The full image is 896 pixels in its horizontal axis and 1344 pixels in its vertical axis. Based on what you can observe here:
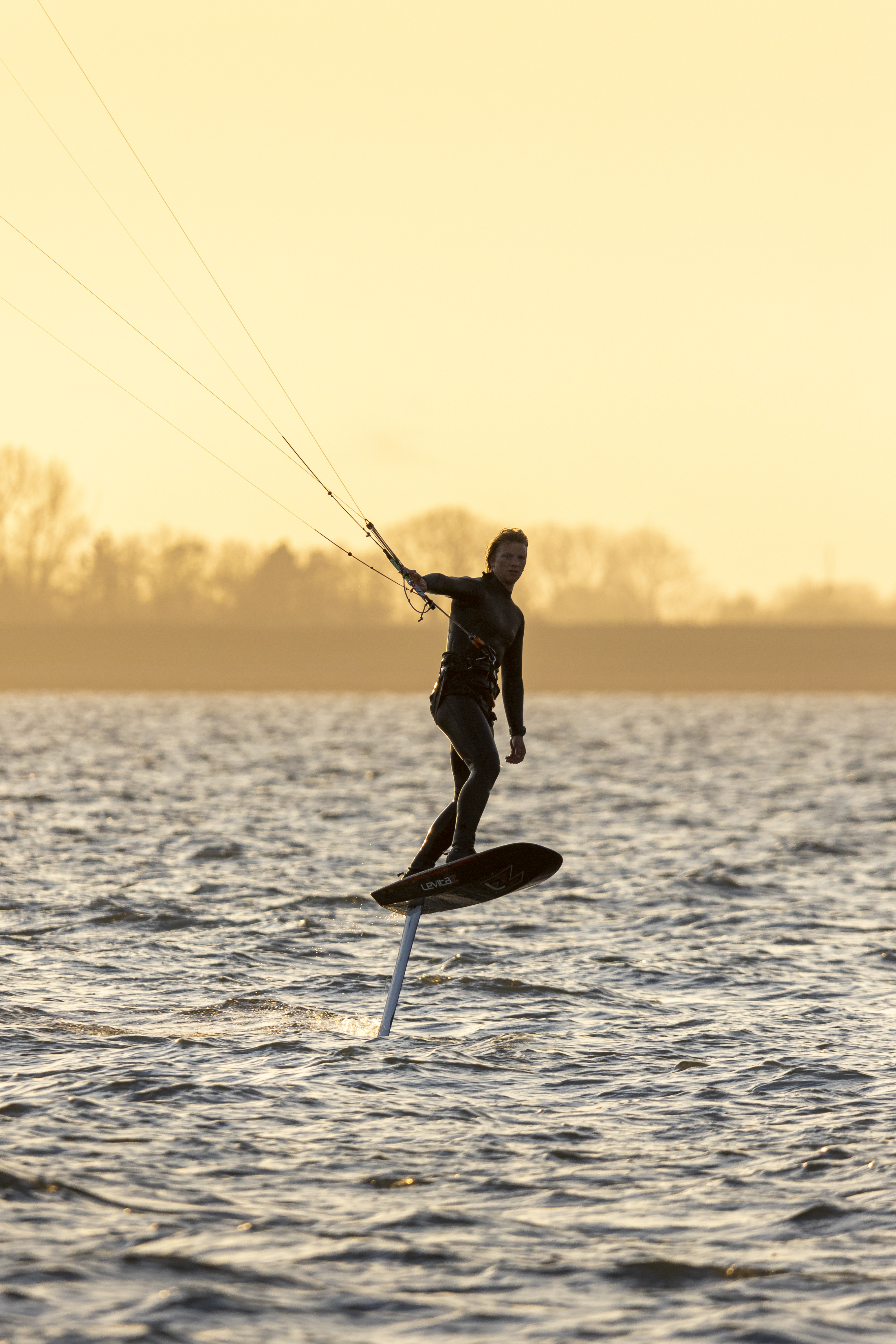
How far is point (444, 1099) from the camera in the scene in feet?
35.9

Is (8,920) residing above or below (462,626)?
below

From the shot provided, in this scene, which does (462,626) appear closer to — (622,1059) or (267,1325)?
(622,1059)

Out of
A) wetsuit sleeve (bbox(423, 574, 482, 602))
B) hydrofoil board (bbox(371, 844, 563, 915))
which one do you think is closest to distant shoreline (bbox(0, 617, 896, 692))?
hydrofoil board (bbox(371, 844, 563, 915))

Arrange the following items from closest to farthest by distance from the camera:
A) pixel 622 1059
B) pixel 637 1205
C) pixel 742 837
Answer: pixel 637 1205 → pixel 622 1059 → pixel 742 837

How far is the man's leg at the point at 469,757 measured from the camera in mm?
11633

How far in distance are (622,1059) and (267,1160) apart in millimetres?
3954

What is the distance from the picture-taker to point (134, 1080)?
11.0 metres

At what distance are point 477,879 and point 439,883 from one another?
1.03ft

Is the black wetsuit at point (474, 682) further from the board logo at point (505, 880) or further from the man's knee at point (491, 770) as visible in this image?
the board logo at point (505, 880)

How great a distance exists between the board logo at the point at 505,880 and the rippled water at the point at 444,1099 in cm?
146

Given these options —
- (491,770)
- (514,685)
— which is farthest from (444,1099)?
(514,685)

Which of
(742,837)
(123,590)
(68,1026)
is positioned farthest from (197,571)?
(68,1026)

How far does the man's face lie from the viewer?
11469mm

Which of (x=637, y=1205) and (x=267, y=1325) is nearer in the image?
(x=267, y=1325)
